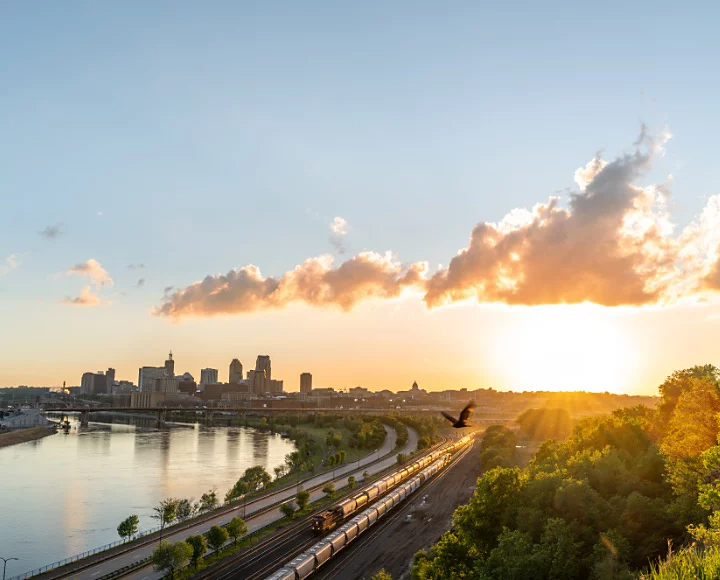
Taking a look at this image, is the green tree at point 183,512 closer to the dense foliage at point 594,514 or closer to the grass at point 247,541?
the grass at point 247,541

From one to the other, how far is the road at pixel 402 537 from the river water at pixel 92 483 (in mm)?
32395

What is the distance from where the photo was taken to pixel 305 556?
5044cm

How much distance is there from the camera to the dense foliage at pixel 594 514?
3631cm

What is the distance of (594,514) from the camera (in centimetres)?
4091

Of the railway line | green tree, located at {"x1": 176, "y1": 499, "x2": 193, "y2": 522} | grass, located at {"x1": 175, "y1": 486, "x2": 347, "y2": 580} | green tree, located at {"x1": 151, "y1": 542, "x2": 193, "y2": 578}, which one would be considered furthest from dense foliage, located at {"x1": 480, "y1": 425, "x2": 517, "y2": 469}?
green tree, located at {"x1": 151, "y1": 542, "x2": 193, "y2": 578}

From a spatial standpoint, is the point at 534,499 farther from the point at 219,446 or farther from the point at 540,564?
the point at 219,446

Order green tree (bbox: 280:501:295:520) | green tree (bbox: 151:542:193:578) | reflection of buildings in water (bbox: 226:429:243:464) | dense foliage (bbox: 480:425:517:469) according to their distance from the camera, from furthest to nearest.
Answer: reflection of buildings in water (bbox: 226:429:243:464) → dense foliage (bbox: 480:425:517:469) → green tree (bbox: 280:501:295:520) → green tree (bbox: 151:542:193:578)

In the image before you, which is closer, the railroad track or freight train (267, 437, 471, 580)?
freight train (267, 437, 471, 580)

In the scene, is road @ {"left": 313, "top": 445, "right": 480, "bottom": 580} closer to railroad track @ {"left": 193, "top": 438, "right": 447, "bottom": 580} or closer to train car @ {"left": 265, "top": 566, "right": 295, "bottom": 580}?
railroad track @ {"left": 193, "top": 438, "right": 447, "bottom": 580}

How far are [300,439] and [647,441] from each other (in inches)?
5664

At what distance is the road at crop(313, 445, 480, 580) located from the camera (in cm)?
5372

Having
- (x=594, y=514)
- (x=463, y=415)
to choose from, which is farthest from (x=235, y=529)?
(x=463, y=415)

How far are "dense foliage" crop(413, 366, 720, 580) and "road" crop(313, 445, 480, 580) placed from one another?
864cm

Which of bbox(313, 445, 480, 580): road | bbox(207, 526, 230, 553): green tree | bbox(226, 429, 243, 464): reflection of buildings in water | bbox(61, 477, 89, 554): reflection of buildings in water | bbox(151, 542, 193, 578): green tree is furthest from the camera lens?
bbox(226, 429, 243, 464): reflection of buildings in water
